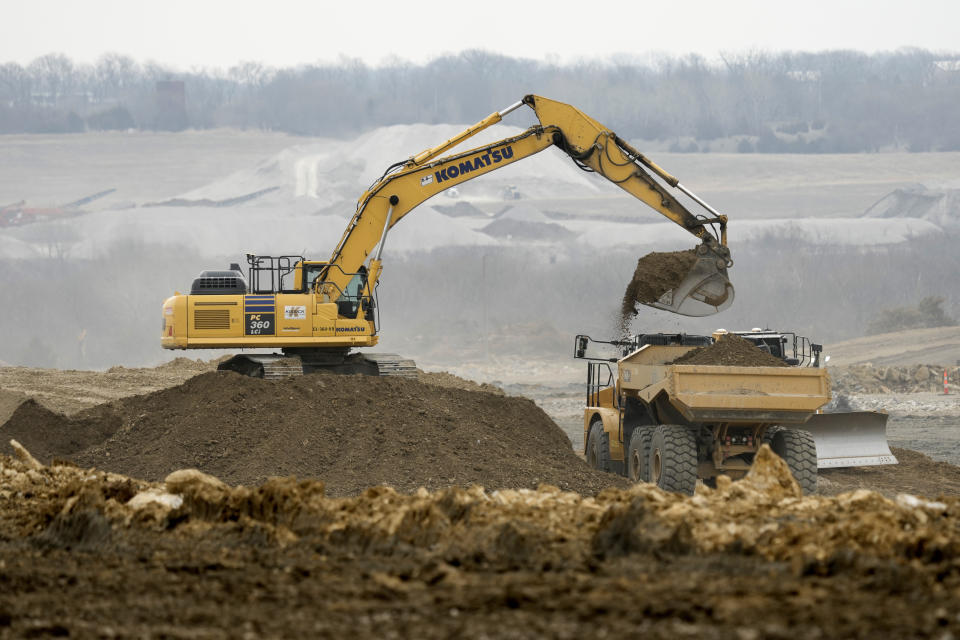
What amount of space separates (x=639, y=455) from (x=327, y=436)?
3.75 metres

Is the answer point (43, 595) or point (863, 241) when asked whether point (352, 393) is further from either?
point (863, 241)

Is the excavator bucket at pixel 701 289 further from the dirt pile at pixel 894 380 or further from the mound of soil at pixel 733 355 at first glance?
the dirt pile at pixel 894 380

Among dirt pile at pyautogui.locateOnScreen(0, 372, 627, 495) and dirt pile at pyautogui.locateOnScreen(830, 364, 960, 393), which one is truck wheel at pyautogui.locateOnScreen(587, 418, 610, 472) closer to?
dirt pile at pyautogui.locateOnScreen(0, 372, 627, 495)

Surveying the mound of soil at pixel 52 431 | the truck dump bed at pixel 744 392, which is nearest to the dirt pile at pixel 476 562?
the truck dump bed at pixel 744 392

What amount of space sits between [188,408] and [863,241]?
222 feet

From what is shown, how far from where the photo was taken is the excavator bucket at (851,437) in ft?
52.6

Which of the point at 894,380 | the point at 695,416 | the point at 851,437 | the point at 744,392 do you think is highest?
the point at 744,392

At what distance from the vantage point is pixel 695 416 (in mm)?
12258

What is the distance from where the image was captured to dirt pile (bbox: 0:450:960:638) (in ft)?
16.0

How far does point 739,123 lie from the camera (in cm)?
9894

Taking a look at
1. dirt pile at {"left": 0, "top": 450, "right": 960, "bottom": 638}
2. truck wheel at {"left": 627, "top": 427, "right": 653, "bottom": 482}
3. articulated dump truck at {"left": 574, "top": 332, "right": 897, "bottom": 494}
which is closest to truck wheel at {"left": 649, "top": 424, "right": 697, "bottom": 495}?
articulated dump truck at {"left": 574, "top": 332, "right": 897, "bottom": 494}

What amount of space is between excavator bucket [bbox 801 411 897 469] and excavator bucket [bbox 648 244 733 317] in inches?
88.9

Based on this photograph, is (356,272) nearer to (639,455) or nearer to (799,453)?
(639,455)

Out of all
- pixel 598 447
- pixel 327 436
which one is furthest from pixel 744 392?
pixel 327 436
